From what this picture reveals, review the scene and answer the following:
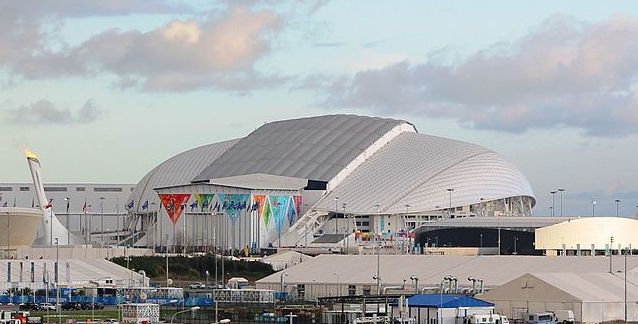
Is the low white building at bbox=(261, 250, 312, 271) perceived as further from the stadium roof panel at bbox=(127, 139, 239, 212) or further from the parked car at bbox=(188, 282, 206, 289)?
the stadium roof panel at bbox=(127, 139, 239, 212)

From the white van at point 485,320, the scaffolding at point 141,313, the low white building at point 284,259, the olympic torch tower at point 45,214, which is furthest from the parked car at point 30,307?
the olympic torch tower at point 45,214

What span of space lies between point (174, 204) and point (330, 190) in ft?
55.3

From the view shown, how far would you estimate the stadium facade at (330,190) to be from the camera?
14712 centimetres

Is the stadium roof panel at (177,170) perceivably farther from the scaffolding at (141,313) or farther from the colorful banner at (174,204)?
the scaffolding at (141,313)

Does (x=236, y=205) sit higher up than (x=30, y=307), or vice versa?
(x=236, y=205)

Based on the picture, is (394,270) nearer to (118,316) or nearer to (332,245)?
(118,316)

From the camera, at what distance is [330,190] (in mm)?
154375

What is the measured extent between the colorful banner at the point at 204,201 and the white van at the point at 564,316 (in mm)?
83852

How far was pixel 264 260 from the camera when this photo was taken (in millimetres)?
121875

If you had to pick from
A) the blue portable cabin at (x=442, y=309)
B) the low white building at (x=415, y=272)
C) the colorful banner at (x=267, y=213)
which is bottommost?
the blue portable cabin at (x=442, y=309)

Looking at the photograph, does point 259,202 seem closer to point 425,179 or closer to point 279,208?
point 279,208

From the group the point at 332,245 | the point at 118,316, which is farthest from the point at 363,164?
the point at 118,316

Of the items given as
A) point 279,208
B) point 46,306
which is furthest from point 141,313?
point 279,208

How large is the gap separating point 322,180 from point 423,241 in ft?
76.4
